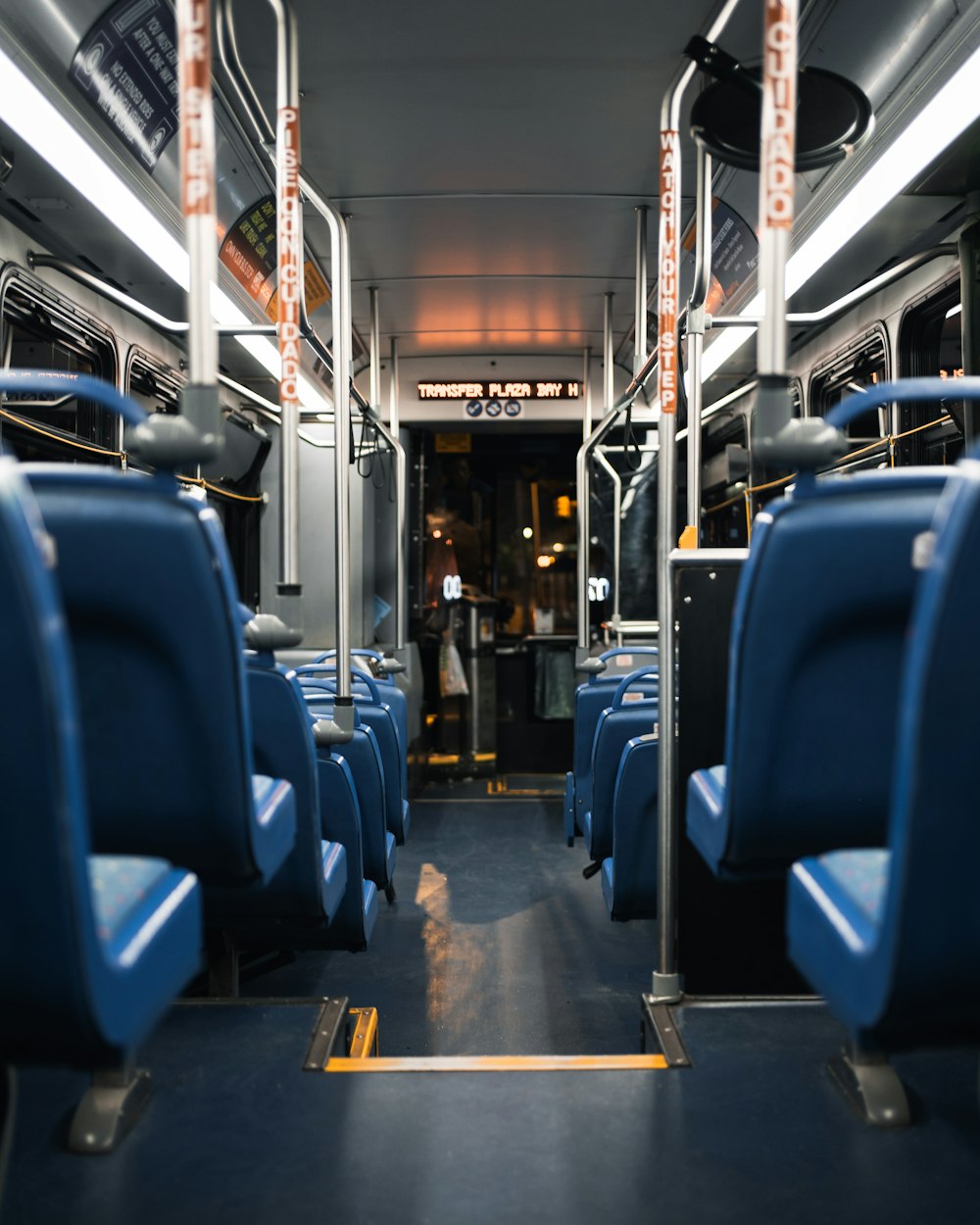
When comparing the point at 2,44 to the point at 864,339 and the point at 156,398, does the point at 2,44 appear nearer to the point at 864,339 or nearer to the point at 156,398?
the point at 156,398

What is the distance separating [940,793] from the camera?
3.25 feet

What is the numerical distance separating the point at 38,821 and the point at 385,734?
8.52 feet

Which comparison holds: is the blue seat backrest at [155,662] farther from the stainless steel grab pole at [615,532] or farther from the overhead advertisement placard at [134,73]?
the stainless steel grab pole at [615,532]

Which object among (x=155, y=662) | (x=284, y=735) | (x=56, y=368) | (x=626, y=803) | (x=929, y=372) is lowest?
(x=626, y=803)

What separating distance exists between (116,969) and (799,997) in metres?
1.83

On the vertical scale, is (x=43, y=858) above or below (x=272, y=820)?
above

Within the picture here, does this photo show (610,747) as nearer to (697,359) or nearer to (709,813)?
(697,359)

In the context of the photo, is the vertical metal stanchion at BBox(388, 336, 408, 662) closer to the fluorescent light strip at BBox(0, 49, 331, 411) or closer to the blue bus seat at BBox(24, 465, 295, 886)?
the fluorescent light strip at BBox(0, 49, 331, 411)

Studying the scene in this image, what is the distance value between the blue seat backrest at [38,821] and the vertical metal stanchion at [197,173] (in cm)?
79

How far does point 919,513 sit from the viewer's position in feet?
4.85

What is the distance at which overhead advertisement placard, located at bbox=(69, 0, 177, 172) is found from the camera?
311cm

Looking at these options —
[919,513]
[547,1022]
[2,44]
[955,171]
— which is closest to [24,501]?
[919,513]

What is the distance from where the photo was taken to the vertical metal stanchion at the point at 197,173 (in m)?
1.63

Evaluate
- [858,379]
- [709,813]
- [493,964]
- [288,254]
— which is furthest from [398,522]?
[709,813]
